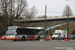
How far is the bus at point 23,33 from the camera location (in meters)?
33.2

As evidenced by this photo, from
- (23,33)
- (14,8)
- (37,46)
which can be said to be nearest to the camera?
(37,46)

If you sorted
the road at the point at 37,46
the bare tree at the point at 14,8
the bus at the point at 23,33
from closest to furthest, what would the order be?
the road at the point at 37,46, the bus at the point at 23,33, the bare tree at the point at 14,8

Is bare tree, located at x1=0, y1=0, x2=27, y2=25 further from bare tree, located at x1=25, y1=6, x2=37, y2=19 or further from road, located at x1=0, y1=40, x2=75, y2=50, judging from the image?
road, located at x1=0, y1=40, x2=75, y2=50

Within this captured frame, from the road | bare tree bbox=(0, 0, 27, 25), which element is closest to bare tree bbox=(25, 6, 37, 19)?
bare tree bbox=(0, 0, 27, 25)

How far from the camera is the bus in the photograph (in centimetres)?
3317

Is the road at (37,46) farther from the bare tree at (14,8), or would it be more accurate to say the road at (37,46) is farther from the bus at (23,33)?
the bare tree at (14,8)

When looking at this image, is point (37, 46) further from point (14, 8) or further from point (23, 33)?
point (14, 8)

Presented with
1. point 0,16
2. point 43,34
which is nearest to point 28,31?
point 43,34

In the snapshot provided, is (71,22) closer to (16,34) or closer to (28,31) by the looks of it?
(28,31)

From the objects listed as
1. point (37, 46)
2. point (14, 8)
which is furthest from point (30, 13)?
point (37, 46)

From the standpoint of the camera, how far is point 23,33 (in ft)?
119

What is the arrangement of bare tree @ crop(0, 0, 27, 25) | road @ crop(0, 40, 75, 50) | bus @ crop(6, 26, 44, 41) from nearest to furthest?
road @ crop(0, 40, 75, 50) < bus @ crop(6, 26, 44, 41) < bare tree @ crop(0, 0, 27, 25)

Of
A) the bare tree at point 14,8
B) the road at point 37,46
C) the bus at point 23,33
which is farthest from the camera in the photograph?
the bare tree at point 14,8

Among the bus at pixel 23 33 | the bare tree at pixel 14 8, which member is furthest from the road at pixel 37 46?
the bare tree at pixel 14 8
